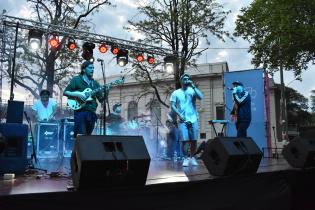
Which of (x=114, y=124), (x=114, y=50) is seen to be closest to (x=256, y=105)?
(x=114, y=124)

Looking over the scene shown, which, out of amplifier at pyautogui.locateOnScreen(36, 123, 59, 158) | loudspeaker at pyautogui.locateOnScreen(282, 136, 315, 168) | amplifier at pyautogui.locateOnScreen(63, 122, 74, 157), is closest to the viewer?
loudspeaker at pyautogui.locateOnScreen(282, 136, 315, 168)

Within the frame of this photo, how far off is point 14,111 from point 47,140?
3549 millimetres

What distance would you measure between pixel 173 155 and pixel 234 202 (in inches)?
281

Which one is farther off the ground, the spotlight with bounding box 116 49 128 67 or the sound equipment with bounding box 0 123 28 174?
the spotlight with bounding box 116 49 128 67

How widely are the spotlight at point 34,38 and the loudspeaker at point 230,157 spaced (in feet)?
22.8

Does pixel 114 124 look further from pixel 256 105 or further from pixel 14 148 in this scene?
pixel 14 148

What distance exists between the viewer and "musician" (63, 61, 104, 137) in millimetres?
5199

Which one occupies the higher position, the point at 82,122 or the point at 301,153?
the point at 82,122

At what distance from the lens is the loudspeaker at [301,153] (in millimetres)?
5629

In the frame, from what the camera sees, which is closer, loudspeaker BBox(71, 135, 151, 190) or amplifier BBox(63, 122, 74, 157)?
loudspeaker BBox(71, 135, 151, 190)

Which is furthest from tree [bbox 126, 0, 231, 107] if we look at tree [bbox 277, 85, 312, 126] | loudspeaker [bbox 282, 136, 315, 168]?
tree [bbox 277, 85, 312, 126]

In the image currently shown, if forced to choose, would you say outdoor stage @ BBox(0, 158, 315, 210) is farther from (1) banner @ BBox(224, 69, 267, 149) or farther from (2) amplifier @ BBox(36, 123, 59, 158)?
(1) banner @ BBox(224, 69, 267, 149)

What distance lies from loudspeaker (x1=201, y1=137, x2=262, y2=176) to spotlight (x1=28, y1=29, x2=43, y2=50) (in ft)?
22.8

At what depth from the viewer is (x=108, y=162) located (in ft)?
10.6
